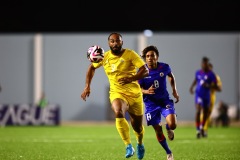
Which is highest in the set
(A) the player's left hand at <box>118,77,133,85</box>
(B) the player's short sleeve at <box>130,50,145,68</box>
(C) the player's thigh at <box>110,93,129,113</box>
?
(B) the player's short sleeve at <box>130,50,145,68</box>

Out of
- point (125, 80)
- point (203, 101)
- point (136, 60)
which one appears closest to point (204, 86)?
point (203, 101)

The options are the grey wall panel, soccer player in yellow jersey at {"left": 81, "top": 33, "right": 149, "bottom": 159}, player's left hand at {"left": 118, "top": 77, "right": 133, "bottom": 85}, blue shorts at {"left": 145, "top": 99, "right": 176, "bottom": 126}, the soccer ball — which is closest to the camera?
player's left hand at {"left": 118, "top": 77, "right": 133, "bottom": 85}

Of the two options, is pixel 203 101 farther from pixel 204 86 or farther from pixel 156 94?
pixel 156 94

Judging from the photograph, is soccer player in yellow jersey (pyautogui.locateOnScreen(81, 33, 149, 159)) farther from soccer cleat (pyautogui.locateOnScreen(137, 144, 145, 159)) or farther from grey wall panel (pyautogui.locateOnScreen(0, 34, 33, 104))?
grey wall panel (pyautogui.locateOnScreen(0, 34, 33, 104))

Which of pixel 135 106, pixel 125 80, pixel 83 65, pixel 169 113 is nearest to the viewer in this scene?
pixel 125 80

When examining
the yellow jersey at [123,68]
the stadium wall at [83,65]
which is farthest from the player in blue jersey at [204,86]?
the stadium wall at [83,65]

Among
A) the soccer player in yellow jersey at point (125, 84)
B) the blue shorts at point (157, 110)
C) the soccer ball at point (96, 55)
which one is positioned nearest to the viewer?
the soccer player in yellow jersey at point (125, 84)

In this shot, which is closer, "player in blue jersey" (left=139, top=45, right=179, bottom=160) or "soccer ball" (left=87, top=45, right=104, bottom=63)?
"player in blue jersey" (left=139, top=45, right=179, bottom=160)

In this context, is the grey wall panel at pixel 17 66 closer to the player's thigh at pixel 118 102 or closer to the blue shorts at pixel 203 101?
the blue shorts at pixel 203 101
